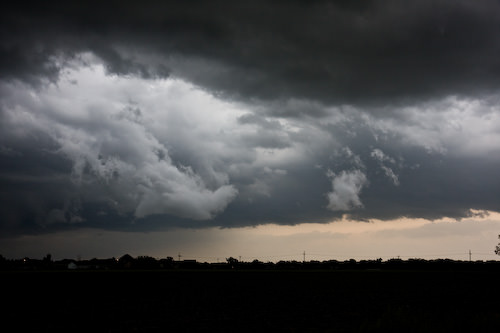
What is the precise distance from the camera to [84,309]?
47438 millimetres

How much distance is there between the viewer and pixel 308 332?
111 feet

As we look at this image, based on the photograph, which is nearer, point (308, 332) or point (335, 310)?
point (308, 332)

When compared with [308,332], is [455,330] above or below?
above

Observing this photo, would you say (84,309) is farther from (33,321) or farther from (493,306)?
(493,306)

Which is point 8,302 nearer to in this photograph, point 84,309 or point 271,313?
point 84,309

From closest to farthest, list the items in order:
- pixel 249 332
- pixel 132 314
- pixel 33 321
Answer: pixel 249 332 < pixel 33 321 < pixel 132 314

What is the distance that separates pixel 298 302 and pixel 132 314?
2233cm

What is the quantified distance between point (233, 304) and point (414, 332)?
33.2 metres

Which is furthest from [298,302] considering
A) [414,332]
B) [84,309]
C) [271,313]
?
[414,332]

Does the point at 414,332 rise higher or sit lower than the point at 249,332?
higher

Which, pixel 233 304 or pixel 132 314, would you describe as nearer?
pixel 132 314

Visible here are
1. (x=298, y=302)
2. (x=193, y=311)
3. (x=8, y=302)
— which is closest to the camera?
(x=193, y=311)

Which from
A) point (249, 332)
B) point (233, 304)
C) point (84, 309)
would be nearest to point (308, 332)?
point (249, 332)

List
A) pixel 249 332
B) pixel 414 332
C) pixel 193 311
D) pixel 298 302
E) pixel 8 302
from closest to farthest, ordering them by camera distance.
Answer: pixel 414 332, pixel 249 332, pixel 193 311, pixel 8 302, pixel 298 302
